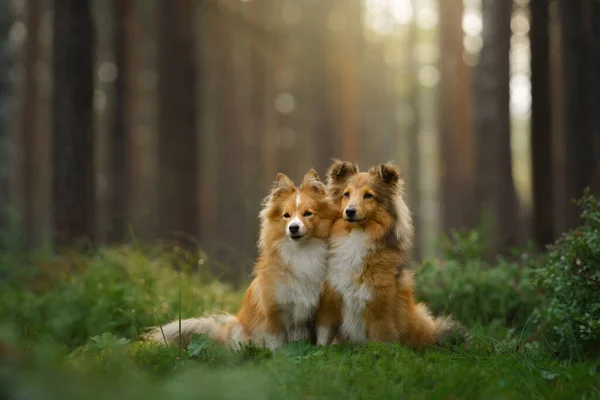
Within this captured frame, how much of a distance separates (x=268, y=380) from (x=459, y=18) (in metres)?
21.9

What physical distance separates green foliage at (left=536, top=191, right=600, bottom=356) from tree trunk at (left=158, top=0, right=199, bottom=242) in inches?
310

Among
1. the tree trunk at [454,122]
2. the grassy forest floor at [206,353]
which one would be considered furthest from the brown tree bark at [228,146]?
the grassy forest floor at [206,353]

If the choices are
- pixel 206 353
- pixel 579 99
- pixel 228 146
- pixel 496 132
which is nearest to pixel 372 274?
pixel 206 353

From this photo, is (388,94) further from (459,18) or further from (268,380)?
(268,380)

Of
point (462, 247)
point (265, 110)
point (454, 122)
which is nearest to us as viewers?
point (462, 247)

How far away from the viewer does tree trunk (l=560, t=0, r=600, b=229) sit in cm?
845

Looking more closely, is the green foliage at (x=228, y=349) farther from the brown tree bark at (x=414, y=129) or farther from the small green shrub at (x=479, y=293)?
the brown tree bark at (x=414, y=129)

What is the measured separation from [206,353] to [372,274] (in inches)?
55.4

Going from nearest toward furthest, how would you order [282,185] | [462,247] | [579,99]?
[282,185] → [462,247] → [579,99]

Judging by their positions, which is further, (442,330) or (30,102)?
(30,102)

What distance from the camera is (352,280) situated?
4.69 metres

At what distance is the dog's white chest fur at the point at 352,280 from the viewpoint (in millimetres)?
4672

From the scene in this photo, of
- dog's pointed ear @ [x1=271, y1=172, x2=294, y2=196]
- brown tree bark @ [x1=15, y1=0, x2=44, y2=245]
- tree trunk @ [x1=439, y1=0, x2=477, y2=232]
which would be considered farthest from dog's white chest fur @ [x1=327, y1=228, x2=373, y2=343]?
brown tree bark @ [x1=15, y1=0, x2=44, y2=245]

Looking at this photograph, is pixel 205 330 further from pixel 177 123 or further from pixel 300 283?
pixel 177 123
